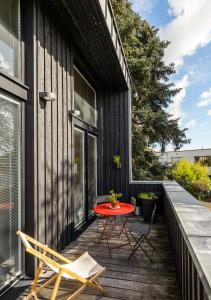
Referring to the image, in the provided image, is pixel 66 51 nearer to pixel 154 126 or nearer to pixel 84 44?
pixel 84 44

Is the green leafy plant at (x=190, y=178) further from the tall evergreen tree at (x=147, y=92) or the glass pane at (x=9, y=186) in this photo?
the glass pane at (x=9, y=186)

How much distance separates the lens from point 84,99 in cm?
532

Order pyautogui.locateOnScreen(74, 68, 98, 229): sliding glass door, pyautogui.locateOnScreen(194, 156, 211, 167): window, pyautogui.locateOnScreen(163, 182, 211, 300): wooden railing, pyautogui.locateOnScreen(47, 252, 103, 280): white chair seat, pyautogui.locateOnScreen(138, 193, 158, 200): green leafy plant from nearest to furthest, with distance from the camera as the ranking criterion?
pyautogui.locateOnScreen(163, 182, 211, 300): wooden railing → pyautogui.locateOnScreen(47, 252, 103, 280): white chair seat → pyautogui.locateOnScreen(74, 68, 98, 229): sliding glass door → pyautogui.locateOnScreen(138, 193, 158, 200): green leafy plant → pyautogui.locateOnScreen(194, 156, 211, 167): window

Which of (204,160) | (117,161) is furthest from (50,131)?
(204,160)

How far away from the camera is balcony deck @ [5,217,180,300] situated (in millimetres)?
2422

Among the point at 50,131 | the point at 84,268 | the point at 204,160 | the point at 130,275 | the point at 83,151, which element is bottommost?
the point at 130,275

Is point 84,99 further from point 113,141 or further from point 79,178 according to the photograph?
point 79,178

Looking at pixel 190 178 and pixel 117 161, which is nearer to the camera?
pixel 117 161

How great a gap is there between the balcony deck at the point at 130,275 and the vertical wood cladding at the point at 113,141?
2448mm

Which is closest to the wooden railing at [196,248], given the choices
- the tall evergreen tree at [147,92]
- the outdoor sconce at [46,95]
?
the outdoor sconce at [46,95]

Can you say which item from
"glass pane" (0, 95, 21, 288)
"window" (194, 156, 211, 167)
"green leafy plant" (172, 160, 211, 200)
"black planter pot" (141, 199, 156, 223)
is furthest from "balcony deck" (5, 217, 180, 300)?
"window" (194, 156, 211, 167)

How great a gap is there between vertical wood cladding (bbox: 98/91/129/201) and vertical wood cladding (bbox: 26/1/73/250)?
2.57 metres

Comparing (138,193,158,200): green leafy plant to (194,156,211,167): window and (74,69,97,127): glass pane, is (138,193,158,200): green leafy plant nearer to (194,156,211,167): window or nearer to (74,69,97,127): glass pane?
(74,69,97,127): glass pane

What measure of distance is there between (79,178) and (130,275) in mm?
2281
